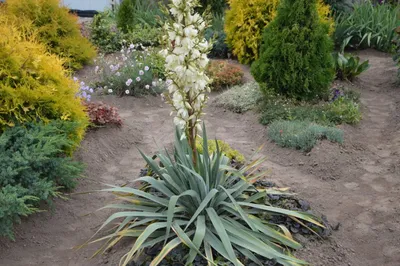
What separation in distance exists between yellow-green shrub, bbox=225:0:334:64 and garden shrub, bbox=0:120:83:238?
474 centimetres

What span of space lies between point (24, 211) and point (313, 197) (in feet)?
8.19

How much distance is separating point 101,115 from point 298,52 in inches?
104

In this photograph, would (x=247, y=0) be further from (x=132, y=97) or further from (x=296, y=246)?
(x=296, y=246)

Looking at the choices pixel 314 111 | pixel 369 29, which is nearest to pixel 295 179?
pixel 314 111

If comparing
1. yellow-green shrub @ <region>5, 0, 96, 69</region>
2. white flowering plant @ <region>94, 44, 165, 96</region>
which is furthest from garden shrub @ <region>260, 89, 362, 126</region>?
yellow-green shrub @ <region>5, 0, 96, 69</region>

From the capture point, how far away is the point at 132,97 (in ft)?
23.6

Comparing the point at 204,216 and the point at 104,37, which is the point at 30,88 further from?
the point at 104,37

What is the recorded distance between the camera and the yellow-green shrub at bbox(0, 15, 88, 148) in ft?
13.9

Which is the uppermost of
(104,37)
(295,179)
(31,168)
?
(104,37)

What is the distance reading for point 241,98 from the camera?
6844 millimetres

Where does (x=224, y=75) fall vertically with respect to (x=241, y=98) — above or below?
above

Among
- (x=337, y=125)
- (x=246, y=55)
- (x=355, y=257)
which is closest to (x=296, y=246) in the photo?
(x=355, y=257)

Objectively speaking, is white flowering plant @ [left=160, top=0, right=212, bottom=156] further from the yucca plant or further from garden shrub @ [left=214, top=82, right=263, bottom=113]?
garden shrub @ [left=214, top=82, right=263, bottom=113]

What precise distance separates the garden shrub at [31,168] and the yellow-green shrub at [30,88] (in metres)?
0.13
